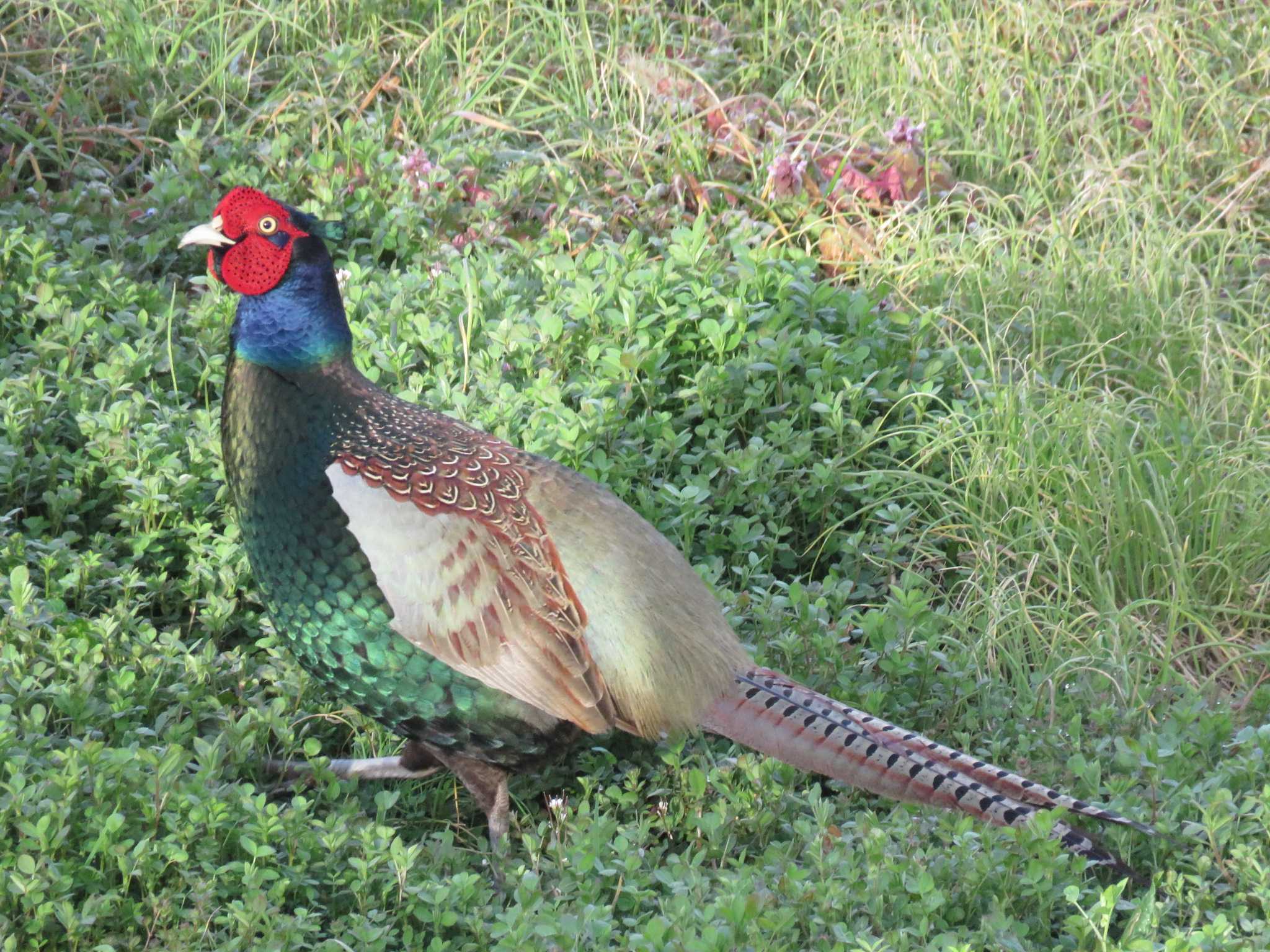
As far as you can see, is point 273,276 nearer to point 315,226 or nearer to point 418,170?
point 315,226

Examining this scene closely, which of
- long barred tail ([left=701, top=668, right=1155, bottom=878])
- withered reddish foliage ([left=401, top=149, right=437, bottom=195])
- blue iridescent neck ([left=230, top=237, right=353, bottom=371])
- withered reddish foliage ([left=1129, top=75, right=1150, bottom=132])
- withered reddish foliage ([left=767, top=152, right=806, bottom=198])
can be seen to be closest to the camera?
long barred tail ([left=701, top=668, right=1155, bottom=878])

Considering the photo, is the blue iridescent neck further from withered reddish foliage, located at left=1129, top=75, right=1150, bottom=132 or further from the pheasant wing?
withered reddish foliage, located at left=1129, top=75, right=1150, bottom=132

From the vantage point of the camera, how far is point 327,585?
11.0ft

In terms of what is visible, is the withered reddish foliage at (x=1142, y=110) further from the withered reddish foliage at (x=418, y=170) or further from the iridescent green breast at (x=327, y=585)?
the iridescent green breast at (x=327, y=585)

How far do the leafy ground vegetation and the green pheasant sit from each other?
155 mm

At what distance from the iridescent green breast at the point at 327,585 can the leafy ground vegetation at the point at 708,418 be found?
0.23 meters

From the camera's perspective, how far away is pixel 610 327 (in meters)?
5.00

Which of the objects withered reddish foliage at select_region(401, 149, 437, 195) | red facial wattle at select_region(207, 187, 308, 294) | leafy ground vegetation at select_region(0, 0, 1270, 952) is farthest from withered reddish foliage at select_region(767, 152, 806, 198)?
red facial wattle at select_region(207, 187, 308, 294)

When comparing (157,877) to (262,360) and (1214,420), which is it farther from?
(1214,420)

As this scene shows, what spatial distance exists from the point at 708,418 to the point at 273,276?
1.65m

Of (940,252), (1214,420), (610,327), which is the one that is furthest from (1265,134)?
(610,327)

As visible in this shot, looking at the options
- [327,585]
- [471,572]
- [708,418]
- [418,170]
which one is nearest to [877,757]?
[471,572]

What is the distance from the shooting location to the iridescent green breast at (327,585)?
11.1 feet

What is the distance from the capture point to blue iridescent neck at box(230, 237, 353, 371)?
3564 mm
